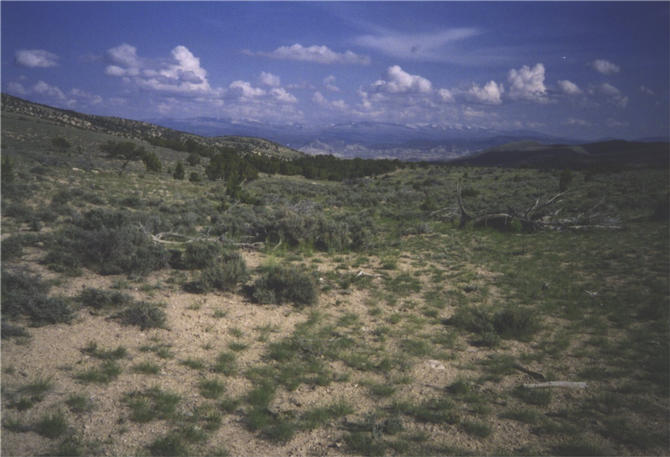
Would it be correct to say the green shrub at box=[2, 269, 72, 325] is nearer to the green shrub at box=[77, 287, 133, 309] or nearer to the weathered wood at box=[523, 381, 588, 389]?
the green shrub at box=[77, 287, 133, 309]

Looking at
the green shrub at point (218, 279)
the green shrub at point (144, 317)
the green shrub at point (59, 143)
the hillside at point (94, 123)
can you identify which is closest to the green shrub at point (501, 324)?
the green shrub at point (218, 279)

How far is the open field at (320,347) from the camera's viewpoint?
390cm

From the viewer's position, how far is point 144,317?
19.7 feet

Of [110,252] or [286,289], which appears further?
[110,252]

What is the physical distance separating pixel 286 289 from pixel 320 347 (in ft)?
7.00

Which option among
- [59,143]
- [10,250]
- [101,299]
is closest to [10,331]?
[101,299]

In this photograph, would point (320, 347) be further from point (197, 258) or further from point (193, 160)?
point (193, 160)

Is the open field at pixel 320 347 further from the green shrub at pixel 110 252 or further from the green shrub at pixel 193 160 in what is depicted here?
the green shrub at pixel 193 160

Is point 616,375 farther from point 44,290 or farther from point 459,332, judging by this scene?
point 44,290

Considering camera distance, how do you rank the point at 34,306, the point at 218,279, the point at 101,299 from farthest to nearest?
the point at 218,279 < the point at 101,299 < the point at 34,306

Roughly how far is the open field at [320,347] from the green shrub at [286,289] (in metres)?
0.05

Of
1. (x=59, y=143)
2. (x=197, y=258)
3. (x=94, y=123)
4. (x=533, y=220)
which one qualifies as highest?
(x=94, y=123)

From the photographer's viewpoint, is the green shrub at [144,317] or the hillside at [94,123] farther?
→ the hillside at [94,123]

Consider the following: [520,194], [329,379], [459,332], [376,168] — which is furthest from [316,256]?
[376,168]
